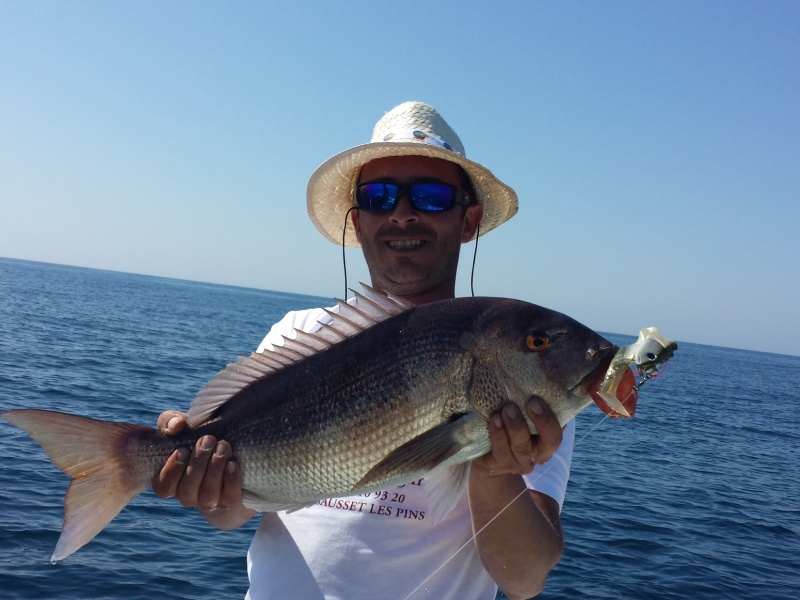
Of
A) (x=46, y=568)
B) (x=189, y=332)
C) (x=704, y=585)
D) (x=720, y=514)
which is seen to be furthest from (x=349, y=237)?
(x=189, y=332)

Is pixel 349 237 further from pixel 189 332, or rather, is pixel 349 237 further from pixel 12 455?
pixel 189 332

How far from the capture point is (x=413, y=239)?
359cm

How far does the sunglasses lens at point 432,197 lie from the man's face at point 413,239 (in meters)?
0.04

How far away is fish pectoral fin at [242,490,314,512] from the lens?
2.66 meters

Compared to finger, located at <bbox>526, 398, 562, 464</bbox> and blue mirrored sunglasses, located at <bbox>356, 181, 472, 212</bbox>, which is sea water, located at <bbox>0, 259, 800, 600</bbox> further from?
blue mirrored sunglasses, located at <bbox>356, 181, 472, 212</bbox>

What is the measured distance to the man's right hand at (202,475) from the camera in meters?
2.75

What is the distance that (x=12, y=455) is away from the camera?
1027 cm

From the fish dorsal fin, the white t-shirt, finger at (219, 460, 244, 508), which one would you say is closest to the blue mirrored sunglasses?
the fish dorsal fin

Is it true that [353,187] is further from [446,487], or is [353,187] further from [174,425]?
[446,487]

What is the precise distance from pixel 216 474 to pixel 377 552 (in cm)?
81

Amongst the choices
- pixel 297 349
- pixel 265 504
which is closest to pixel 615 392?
pixel 297 349

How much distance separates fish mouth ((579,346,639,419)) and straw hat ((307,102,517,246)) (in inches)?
66.7

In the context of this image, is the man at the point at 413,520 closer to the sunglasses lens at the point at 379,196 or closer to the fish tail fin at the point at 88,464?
the sunglasses lens at the point at 379,196

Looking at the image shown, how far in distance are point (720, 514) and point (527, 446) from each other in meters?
13.3
